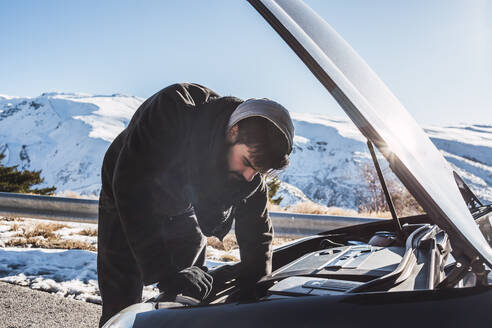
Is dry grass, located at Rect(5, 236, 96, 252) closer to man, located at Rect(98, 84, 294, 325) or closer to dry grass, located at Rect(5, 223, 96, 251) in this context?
dry grass, located at Rect(5, 223, 96, 251)

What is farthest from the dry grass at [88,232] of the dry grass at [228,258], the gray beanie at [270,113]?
the gray beanie at [270,113]

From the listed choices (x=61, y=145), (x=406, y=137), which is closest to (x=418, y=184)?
(x=406, y=137)

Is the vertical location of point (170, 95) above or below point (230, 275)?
above

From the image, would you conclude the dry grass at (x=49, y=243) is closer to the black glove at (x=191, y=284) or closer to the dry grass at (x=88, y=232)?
the dry grass at (x=88, y=232)

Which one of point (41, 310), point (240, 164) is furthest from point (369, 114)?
point (41, 310)

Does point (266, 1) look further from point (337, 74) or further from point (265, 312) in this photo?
point (265, 312)

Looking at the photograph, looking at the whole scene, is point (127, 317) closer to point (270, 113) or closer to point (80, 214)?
point (270, 113)

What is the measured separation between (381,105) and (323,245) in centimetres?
95

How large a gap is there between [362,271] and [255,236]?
65cm

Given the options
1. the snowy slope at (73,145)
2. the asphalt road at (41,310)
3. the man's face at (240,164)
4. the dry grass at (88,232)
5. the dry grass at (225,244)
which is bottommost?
the snowy slope at (73,145)

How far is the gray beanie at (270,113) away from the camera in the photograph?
1358 millimetres

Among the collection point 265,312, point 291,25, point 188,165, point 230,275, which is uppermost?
point 291,25

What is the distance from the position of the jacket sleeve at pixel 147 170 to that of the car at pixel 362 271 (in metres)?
0.20

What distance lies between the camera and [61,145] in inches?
7603
